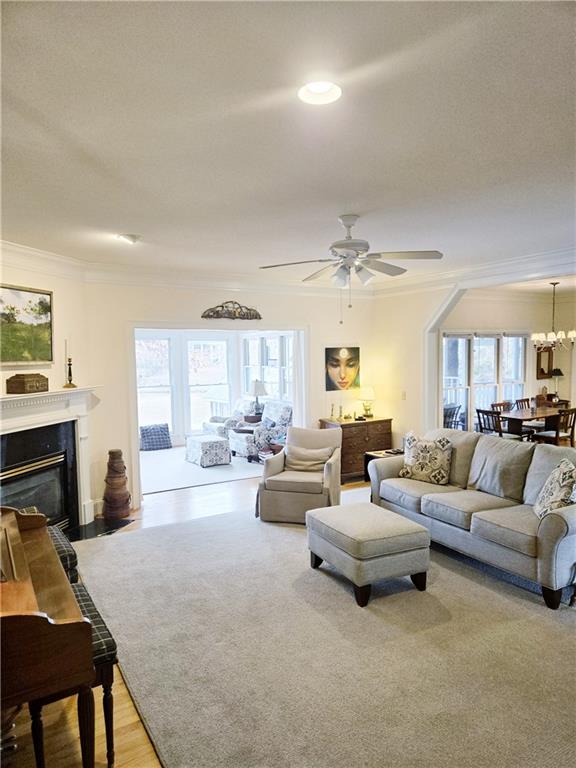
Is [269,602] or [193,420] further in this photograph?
[193,420]

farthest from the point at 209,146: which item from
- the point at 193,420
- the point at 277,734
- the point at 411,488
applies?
the point at 193,420

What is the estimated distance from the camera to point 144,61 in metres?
1.63

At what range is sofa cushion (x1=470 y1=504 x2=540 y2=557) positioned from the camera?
11.2 ft

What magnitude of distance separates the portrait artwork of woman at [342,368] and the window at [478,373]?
1.52 meters

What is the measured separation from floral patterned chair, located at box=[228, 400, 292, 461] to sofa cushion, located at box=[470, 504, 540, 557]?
4.54 meters

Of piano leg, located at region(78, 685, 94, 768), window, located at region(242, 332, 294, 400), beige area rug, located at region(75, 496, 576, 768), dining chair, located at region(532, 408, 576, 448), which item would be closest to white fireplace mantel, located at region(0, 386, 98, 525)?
beige area rug, located at region(75, 496, 576, 768)

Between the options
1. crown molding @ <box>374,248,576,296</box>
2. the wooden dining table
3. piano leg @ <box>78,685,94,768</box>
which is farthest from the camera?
the wooden dining table

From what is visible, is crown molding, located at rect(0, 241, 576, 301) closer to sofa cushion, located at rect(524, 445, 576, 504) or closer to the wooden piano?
sofa cushion, located at rect(524, 445, 576, 504)

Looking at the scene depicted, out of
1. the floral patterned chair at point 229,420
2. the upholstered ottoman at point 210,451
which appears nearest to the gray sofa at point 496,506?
the upholstered ottoman at point 210,451

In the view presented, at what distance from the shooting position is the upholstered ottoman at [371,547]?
11.3ft

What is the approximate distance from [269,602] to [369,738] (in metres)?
1.35

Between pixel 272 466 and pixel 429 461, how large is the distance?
5.40 feet

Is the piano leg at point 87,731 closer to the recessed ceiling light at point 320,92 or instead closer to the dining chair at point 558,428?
the recessed ceiling light at point 320,92

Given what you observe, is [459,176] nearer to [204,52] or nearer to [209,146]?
[209,146]
